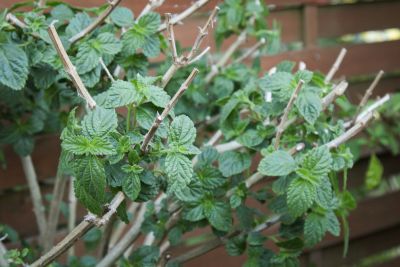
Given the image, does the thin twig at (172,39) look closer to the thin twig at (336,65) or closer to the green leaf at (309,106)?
the green leaf at (309,106)

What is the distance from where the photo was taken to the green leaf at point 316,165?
43.3 inches

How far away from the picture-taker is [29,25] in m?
1.20

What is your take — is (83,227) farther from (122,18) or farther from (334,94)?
(334,94)

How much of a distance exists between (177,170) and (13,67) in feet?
1.32

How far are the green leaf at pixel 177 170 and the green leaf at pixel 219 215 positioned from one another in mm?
253

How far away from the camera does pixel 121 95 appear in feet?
3.37

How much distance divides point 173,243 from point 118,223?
0.50 metres

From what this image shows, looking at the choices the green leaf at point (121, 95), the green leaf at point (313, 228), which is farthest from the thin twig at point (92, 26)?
the green leaf at point (313, 228)

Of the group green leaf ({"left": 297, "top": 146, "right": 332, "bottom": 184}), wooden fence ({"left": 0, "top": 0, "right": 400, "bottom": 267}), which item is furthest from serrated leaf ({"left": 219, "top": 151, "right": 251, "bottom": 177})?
wooden fence ({"left": 0, "top": 0, "right": 400, "bottom": 267})

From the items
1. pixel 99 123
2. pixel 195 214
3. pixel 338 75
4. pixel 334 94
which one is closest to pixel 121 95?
pixel 99 123

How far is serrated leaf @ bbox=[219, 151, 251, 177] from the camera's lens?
1247 millimetres

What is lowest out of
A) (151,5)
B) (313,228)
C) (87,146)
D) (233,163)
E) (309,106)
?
(313,228)

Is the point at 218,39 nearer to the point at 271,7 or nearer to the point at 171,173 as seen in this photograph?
the point at 271,7

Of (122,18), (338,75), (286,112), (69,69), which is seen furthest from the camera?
(338,75)
